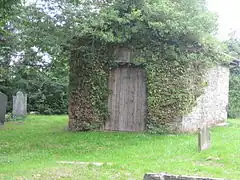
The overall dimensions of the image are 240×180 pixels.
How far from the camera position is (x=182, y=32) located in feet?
48.9

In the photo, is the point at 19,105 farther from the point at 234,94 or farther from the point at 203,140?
the point at 203,140

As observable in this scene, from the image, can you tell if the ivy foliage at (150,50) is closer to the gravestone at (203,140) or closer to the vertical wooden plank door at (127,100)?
the vertical wooden plank door at (127,100)

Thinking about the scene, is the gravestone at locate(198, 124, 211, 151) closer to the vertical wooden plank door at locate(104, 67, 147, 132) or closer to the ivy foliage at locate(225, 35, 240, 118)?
the vertical wooden plank door at locate(104, 67, 147, 132)

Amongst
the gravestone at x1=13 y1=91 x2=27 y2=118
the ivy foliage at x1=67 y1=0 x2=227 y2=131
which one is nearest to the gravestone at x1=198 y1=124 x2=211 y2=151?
the ivy foliage at x1=67 y1=0 x2=227 y2=131

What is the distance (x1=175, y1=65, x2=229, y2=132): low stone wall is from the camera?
16031 mm

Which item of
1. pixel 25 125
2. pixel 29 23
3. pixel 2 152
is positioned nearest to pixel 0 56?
pixel 25 125

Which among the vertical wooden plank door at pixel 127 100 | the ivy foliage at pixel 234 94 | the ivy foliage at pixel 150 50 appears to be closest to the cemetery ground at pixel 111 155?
the vertical wooden plank door at pixel 127 100

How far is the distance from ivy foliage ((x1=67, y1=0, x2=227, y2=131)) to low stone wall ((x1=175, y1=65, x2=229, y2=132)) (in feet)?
2.32

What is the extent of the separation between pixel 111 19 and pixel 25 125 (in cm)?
734

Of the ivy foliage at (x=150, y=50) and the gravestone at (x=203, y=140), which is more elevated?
the ivy foliage at (x=150, y=50)

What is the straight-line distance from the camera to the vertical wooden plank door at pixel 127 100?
15.7 meters

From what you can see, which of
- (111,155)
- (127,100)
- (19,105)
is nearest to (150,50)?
(127,100)

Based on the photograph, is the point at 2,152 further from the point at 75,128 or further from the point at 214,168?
the point at 214,168

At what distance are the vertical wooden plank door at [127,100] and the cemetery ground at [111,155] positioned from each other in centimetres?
81
